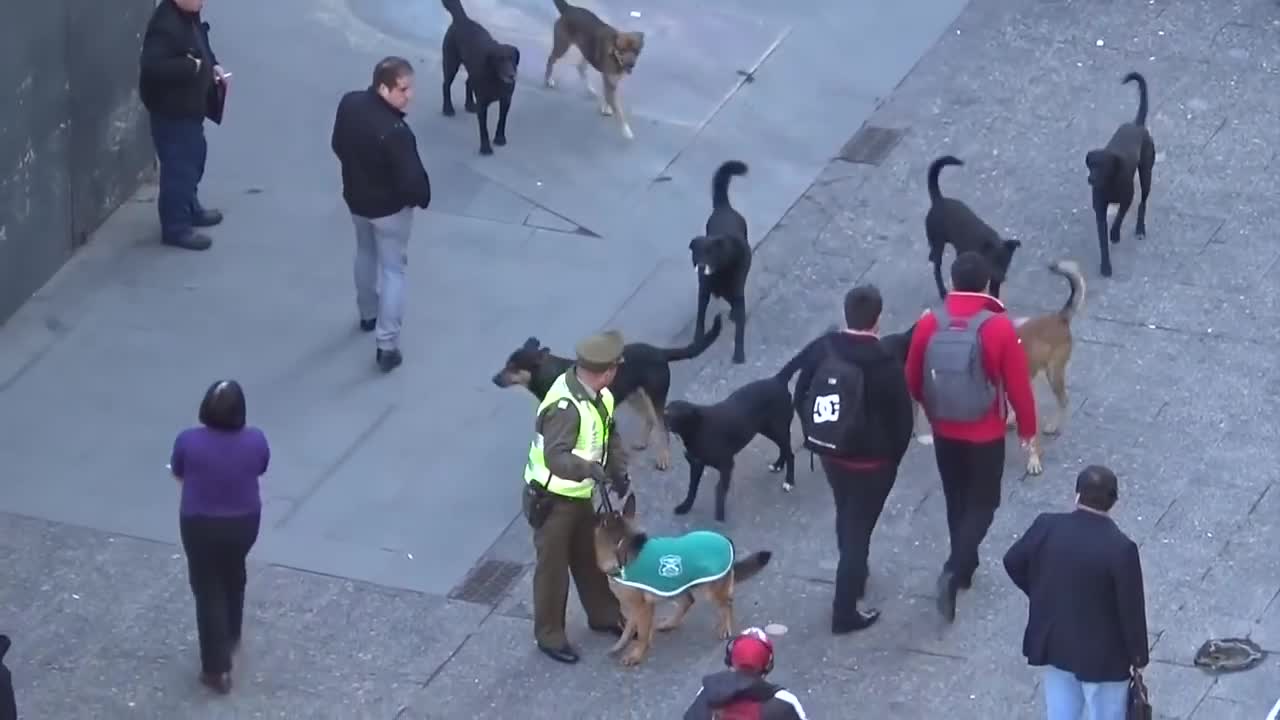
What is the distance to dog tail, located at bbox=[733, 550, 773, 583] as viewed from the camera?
10188 mm

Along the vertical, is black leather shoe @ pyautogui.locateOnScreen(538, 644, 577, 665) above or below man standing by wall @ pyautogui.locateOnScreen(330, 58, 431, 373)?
below

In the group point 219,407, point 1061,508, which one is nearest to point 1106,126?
point 1061,508

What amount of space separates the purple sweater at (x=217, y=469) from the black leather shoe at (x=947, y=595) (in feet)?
9.73

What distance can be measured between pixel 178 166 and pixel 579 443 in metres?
4.82

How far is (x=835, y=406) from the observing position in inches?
377

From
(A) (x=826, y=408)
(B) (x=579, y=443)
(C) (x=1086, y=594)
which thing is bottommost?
(B) (x=579, y=443)

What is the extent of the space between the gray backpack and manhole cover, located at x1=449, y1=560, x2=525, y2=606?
228 centimetres

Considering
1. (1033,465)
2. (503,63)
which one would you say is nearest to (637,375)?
(1033,465)

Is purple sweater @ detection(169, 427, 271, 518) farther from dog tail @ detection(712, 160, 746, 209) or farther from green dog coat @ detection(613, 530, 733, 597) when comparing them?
dog tail @ detection(712, 160, 746, 209)

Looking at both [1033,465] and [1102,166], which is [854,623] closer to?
[1033,465]

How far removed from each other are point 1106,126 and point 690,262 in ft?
10.2

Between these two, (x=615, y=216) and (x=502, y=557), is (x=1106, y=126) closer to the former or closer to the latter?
(x=615, y=216)

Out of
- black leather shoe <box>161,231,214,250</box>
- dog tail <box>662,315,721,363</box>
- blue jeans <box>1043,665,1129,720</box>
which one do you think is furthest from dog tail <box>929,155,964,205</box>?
blue jeans <box>1043,665,1129,720</box>

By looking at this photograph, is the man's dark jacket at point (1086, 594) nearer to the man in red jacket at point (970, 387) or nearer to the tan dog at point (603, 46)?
the man in red jacket at point (970, 387)
